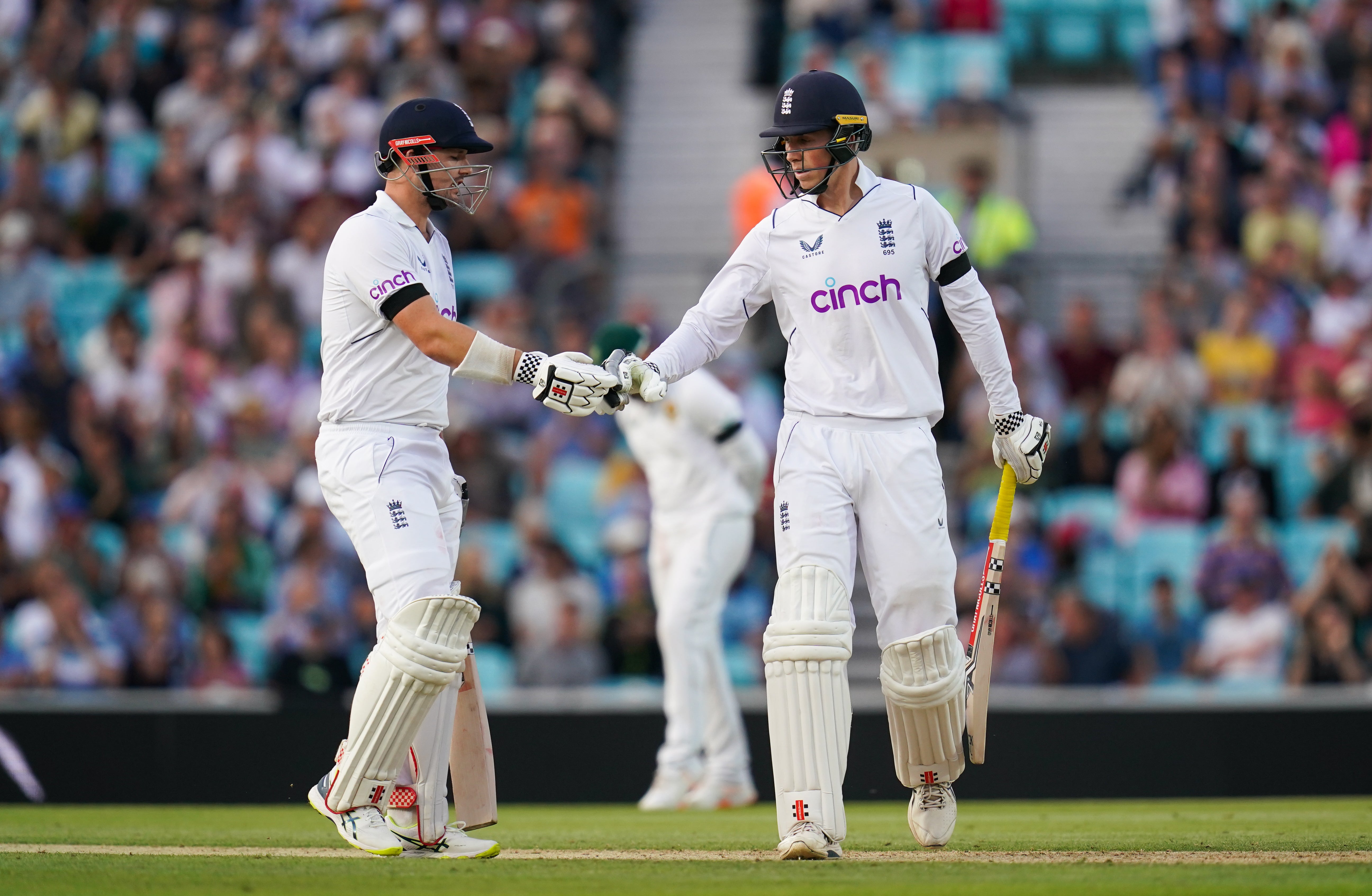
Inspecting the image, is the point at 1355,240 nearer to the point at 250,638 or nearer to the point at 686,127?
the point at 686,127

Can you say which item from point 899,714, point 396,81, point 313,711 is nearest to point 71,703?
point 313,711

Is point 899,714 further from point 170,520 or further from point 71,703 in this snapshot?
point 170,520

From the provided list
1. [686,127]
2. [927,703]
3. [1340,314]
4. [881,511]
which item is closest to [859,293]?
[881,511]

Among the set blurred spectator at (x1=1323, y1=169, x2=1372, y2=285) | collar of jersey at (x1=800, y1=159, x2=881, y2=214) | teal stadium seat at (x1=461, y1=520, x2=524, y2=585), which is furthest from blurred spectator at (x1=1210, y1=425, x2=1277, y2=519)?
collar of jersey at (x1=800, y1=159, x2=881, y2=214)

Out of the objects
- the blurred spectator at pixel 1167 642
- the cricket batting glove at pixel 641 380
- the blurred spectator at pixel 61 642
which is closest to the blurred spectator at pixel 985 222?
the blurred spectator at pixel 1167 642

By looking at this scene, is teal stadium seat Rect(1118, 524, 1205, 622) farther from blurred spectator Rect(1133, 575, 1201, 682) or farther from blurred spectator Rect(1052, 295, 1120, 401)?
blurred spectator Rect(1052, 295, 1120, 401)

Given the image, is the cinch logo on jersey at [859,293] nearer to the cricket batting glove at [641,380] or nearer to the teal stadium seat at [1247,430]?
the cricket batting glove at [641,380]
